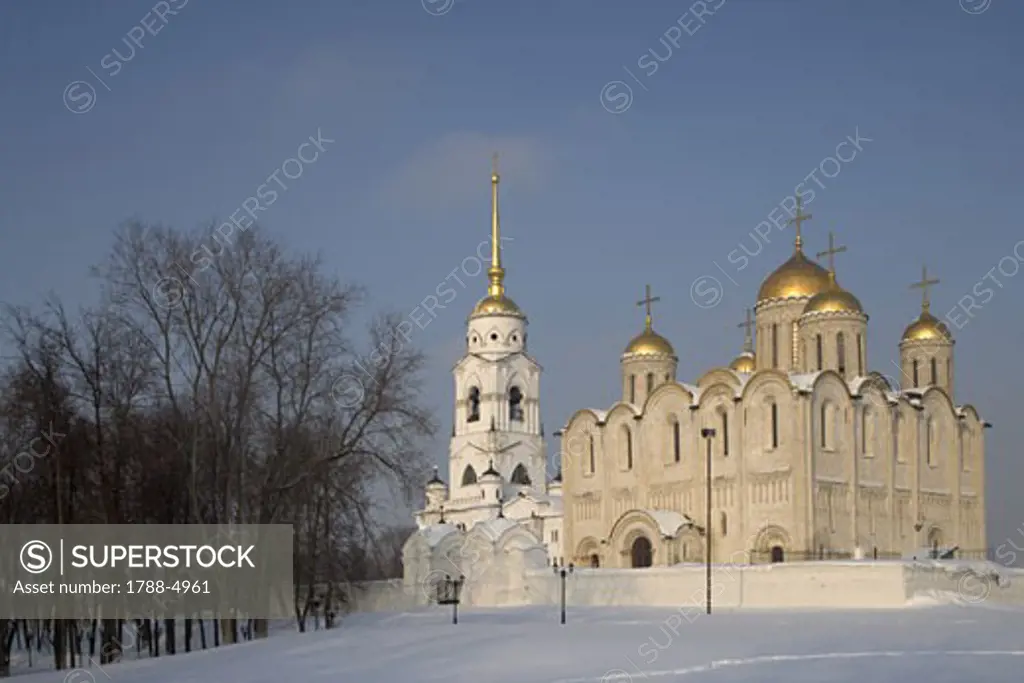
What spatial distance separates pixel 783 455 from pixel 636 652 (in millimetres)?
23979

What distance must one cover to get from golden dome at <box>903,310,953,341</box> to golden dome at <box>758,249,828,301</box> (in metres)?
5.08

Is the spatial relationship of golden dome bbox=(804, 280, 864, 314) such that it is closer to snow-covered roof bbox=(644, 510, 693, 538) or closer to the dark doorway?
snow-covered roof bbox=(644, 510, 693, 538)

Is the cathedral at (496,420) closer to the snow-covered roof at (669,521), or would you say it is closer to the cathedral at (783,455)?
the cathedral at (783,455)

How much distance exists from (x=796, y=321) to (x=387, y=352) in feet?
84.0

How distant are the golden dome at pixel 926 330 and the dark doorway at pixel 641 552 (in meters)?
14.5

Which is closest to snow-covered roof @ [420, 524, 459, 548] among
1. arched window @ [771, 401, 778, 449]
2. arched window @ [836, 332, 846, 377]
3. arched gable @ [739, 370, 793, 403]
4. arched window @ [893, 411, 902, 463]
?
arched gable @ [739, 370, 793, 403]

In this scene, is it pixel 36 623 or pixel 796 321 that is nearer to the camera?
pixel 36 623

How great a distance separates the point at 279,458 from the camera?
102ft

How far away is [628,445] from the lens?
5372 centimetres

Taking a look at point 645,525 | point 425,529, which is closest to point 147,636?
point 425,529

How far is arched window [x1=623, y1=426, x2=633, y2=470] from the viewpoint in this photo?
5343 cm

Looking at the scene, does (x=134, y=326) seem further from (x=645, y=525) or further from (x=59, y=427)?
(x=645, y=525)

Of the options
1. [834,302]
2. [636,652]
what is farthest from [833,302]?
[636,652]

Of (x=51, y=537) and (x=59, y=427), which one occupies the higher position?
(x=59, y=427)
